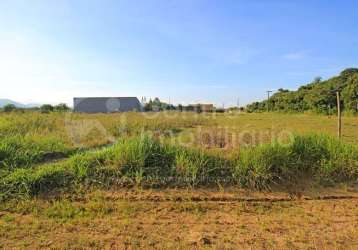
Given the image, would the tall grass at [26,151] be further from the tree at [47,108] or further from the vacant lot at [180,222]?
the tree at [47,108]

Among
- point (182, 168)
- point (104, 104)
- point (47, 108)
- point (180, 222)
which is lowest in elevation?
point (180, 222)

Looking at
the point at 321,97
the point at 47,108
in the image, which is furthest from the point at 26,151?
the point at 321,97

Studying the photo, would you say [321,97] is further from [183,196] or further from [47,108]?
[183,196]

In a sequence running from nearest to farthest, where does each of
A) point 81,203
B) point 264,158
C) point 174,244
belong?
point 174,244 → point 81,203 → point 264,158

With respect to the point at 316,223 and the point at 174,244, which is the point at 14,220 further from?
the point at 316,223

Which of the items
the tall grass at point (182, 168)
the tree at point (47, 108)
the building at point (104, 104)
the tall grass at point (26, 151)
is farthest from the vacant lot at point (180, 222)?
the building at point (104, 104)

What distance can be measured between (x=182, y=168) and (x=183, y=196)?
654 millimetres

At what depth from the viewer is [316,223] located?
3615 mm

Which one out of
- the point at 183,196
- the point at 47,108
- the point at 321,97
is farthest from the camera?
the point at 47,108

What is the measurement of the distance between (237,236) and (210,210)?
85cm

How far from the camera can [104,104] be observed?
48375 mm

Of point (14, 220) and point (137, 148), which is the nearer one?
point (14, 220)

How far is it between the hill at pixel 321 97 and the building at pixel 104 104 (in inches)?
923

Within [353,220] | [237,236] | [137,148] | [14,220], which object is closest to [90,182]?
[137,148]
